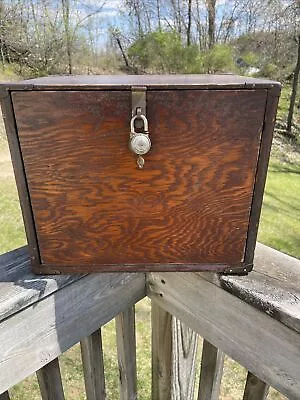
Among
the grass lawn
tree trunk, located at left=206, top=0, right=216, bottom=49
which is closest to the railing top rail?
the grass lawn

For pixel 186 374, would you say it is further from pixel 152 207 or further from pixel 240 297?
pixel 152 207

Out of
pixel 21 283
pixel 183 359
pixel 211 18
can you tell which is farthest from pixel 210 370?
pixel 211 18

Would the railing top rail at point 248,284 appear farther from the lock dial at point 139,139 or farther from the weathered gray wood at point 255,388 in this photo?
the lock dial at point 139,139

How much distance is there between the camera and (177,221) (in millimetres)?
728

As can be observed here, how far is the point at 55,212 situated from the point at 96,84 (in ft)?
0.86

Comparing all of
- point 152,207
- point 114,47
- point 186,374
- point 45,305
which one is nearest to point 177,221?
point 152,207

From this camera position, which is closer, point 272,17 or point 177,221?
point 177,221

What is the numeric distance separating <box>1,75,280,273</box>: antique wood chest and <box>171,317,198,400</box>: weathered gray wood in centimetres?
21

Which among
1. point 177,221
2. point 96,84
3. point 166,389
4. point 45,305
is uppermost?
point 96,84

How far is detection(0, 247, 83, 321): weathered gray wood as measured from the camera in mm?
627

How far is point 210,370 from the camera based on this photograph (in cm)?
83

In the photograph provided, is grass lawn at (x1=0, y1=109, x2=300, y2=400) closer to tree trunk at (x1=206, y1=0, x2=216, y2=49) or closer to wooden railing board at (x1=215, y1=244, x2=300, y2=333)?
wooden railing board at (x1=215, y1=244, x2=300, y2=333)

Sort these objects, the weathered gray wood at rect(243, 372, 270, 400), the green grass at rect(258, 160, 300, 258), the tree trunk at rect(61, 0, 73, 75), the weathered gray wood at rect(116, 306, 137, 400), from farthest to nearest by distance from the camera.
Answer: the tree trunk at rect(61, 0, 73, 75), the green grass at rect(258, 160, 300, 258), the weathered gray wood at rect(116, 306, 137, 400), the weathered gray wood at rect(243, 372, 270, 400)

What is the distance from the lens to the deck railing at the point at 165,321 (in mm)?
631
